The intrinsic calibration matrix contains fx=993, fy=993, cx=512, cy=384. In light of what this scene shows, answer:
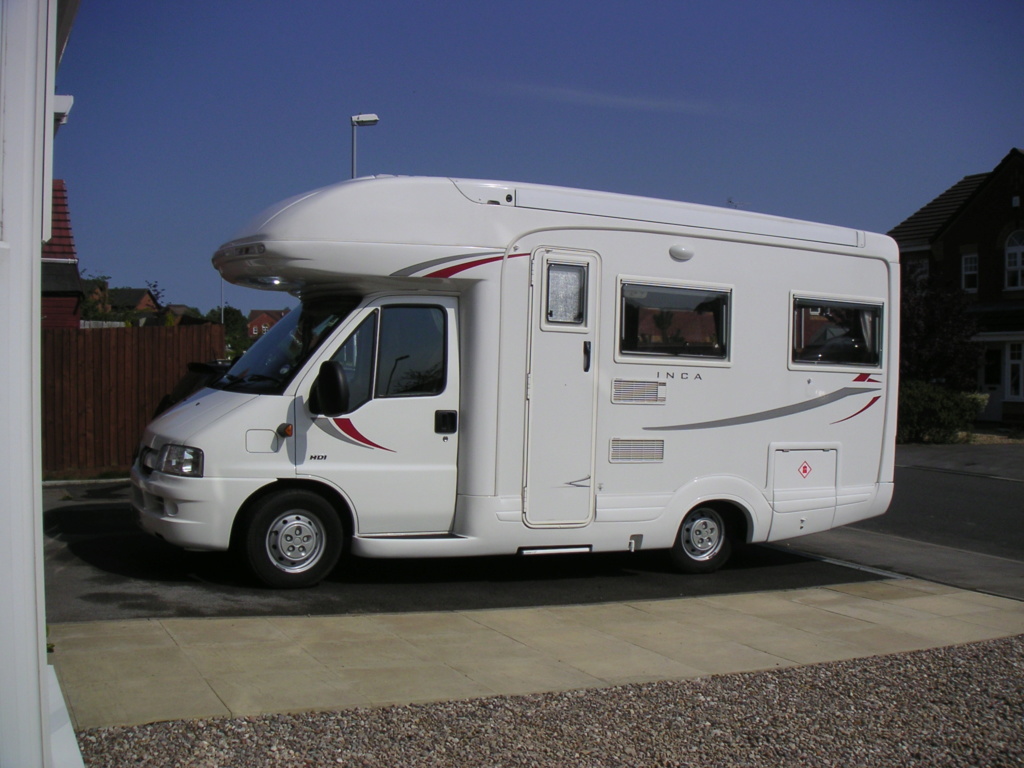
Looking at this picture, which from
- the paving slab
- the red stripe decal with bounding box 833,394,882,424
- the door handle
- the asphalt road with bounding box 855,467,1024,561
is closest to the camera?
the paving slab

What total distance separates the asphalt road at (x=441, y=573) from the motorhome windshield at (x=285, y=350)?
4.68ft

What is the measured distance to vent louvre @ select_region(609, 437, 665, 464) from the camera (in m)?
8.02

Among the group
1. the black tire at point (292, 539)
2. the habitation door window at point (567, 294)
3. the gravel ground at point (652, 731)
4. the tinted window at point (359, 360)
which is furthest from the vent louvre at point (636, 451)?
the gravel ground at point (652, 731)

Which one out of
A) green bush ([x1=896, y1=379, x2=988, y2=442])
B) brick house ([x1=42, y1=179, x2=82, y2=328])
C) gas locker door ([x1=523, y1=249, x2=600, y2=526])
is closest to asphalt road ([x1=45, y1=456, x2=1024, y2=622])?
gas locker door ([x1=523, y1=249, x2=600, y2=526])

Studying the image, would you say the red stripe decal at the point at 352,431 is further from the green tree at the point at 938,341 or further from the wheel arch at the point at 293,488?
the green tree at the point at 938,341

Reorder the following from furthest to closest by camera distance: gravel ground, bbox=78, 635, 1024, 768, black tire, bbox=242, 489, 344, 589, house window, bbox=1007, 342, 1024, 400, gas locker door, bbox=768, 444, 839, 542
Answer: house window, bbox=1007, 342, 1024, 400 → gas locker door, bbox=768, 444, 839, 542 → black tire, bbox=242, 489, 344, 589 → gravel ground, bbox=78, 635, 1024, 768

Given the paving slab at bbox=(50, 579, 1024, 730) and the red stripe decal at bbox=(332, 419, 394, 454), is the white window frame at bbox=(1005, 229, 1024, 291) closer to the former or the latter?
the paving slab at bbox=(50, 579, 1024, 730)

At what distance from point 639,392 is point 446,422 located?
164cm

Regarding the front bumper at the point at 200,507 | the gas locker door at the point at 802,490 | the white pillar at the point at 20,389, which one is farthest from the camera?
the gas locker door at the point at 802,490

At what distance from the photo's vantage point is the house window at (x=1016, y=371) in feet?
107

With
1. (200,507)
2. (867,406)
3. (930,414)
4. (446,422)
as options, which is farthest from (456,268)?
(930,414)

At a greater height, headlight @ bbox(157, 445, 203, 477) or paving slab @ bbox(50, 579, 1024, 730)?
headlight @ bbox(157, 445, 203, 477)

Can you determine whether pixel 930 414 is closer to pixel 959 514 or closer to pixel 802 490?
pixel 959 514

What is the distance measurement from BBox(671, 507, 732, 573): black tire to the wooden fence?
27.3ft
